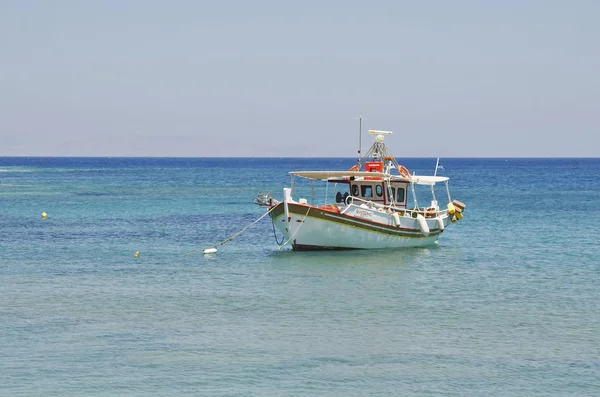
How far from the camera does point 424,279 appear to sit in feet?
119

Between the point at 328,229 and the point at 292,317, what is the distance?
15.2m

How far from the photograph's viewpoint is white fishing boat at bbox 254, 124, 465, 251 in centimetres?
4297

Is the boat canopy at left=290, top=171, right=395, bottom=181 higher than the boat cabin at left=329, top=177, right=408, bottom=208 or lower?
higher

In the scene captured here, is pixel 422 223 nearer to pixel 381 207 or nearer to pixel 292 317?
pixel 381 207

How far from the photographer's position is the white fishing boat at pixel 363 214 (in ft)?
141

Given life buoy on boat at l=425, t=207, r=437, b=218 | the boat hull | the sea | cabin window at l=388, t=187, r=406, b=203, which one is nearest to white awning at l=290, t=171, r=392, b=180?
cabin window at l=388, t=187, r=406, b=203

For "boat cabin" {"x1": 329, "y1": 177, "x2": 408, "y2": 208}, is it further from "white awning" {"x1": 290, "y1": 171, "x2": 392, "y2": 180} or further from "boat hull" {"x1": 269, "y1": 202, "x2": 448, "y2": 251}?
"boat hull" {"x1": 269, "y1": 202, "x2": 448, "y2": 251}

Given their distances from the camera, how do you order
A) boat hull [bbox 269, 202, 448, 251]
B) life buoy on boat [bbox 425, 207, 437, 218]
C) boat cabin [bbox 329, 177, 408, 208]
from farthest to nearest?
life buoy on boat [bbox 425, 207, 437, 218] < boat cabin [bbox 329, 177, 408, 208] < boat hull [bbox 269, 202, 448, 251]

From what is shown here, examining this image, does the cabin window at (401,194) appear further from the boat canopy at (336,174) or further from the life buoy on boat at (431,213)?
the boat canopy at (336,174)

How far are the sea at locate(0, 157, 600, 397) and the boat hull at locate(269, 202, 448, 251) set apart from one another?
2.09 ft

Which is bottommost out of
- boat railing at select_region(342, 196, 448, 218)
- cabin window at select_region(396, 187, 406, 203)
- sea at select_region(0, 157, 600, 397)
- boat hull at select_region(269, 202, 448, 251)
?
sea at select_region(0, 157, 600, 397)

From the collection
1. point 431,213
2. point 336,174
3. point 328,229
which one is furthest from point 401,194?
point 328,229

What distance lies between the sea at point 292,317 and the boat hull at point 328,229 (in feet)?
2.09

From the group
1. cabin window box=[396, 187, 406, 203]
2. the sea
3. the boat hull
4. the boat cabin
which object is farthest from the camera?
cabin window box=[396, 187, 406, 203]
